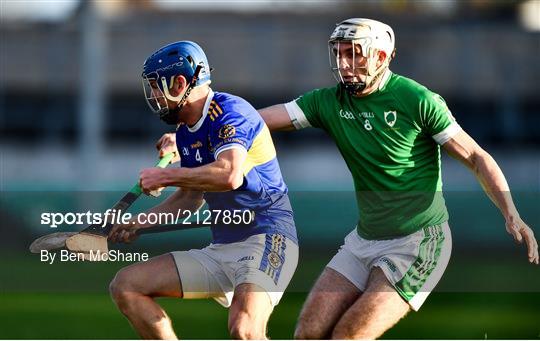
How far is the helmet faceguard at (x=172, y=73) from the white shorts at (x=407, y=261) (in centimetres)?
142

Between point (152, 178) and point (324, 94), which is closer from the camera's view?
point (152, 178)

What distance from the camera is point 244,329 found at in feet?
22.1

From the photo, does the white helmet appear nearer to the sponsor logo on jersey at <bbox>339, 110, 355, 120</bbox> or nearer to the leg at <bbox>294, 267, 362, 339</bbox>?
the sponsor logo on jersey at <bbox>339, 110, 355, 120</bbox>

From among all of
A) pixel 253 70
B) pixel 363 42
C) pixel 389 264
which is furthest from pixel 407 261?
pixel 253 70

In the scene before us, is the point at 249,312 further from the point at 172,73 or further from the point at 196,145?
the point at 172,73

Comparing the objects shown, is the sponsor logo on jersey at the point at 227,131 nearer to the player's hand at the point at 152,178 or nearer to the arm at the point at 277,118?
the player's hand at the point at 152,178

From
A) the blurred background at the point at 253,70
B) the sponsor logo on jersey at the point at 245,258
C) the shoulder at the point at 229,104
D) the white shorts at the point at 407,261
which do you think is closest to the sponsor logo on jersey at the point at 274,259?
the sponsor logo on jersey at the point at 245,258

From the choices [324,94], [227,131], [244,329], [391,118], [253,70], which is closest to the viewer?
[244,329]

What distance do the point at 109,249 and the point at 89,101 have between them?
14642 millimetres

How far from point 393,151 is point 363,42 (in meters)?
0.68

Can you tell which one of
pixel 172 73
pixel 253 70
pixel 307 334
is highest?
pixel 172 73

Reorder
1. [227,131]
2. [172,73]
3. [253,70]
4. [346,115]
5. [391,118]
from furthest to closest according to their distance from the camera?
[253,70]
[346,115]
[391,118]
[172,73]
[227,131]

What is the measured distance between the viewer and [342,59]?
710 cm

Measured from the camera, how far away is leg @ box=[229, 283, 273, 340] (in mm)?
6734
